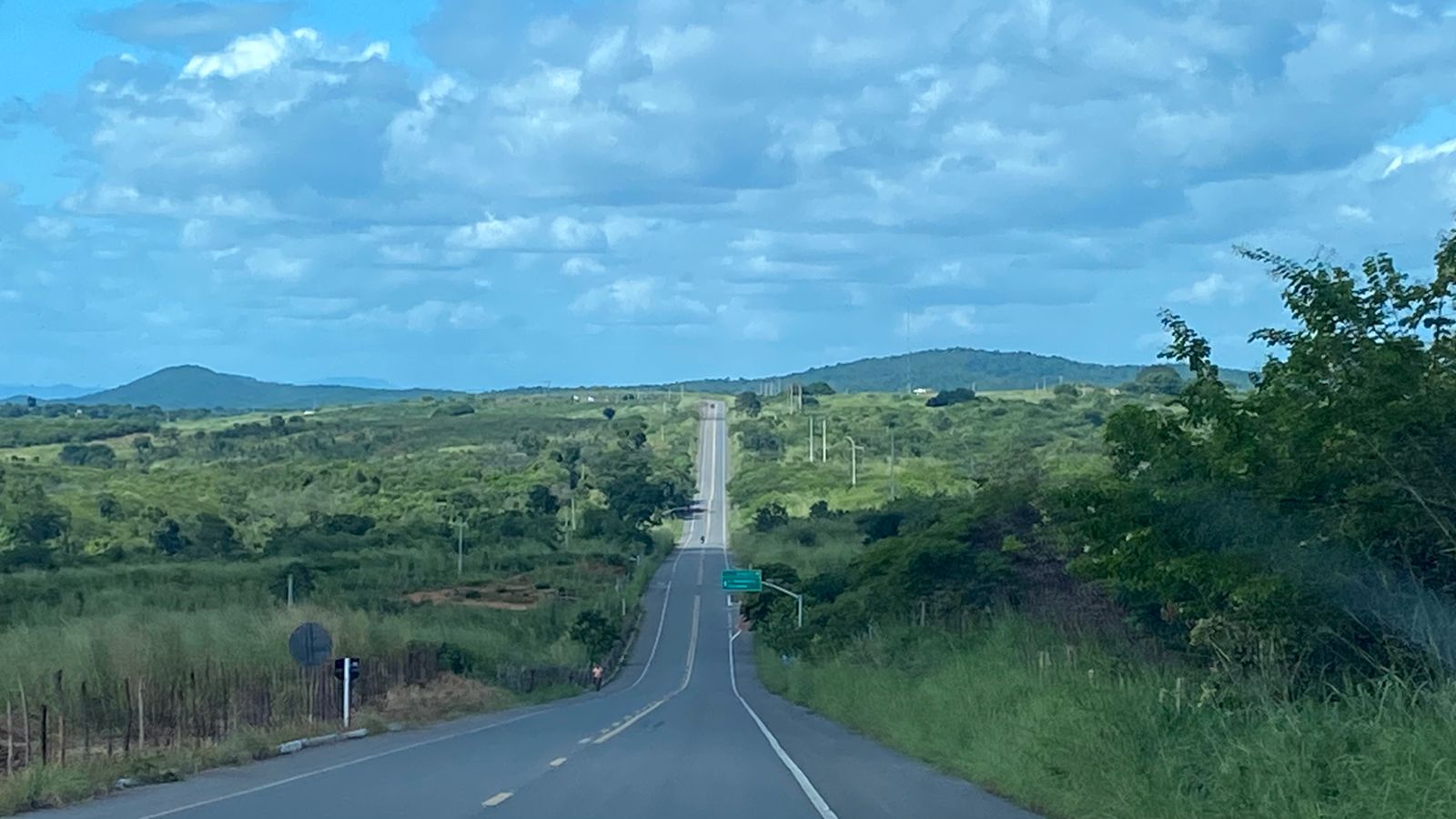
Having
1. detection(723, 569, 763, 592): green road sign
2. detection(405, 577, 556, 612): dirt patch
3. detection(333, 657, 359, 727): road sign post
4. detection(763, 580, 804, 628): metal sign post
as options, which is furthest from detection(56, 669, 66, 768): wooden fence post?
detection(723, 569, 763, 592): green road sign

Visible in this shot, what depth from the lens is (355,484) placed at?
133 meters

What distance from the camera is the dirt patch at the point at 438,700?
4241 cm

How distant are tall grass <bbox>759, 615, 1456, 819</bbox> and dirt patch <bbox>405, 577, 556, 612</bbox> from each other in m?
64.7

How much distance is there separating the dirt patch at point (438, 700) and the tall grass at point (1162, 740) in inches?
738

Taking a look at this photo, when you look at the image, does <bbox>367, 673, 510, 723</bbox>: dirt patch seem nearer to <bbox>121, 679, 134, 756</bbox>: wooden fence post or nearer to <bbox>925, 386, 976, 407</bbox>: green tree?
<bbox>121, 679, 134, 756</bbox>: wooden fence post

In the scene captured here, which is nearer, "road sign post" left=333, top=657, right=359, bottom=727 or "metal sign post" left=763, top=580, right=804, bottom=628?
"road sign post" left=333, top=657, right=359, bottom=727

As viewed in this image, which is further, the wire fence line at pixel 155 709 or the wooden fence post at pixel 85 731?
the wire fence line at pixel 155 709

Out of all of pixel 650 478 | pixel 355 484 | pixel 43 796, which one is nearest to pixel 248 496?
pixel 355 484

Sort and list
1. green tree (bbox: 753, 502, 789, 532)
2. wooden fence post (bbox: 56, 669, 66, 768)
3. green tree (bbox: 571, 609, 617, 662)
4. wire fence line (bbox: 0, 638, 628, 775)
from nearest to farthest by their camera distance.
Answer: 1. wooden fence post (bbox: 56, 669, 66, 768)
2. wire fence line (bbox: 0, 638, 628, 775)
3. green tree (bbox: 571, 609, 617, 662)
4. green tree (bbox: 753, 502, 789, 532)

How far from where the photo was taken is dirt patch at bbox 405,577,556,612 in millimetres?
89438

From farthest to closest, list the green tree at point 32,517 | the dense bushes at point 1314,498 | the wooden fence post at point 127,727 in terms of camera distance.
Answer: the green tree at point 32,517, the wooden fence post at point 127,727, the dense bushes at point 1314,498

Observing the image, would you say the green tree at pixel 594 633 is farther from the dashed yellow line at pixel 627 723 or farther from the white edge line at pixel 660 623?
the dashed yellow line at pixel 627 723

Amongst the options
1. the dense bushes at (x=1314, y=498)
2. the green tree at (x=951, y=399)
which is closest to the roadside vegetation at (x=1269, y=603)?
the dense bushes at (x=1314, y=498)

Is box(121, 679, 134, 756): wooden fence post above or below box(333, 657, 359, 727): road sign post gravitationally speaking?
above
